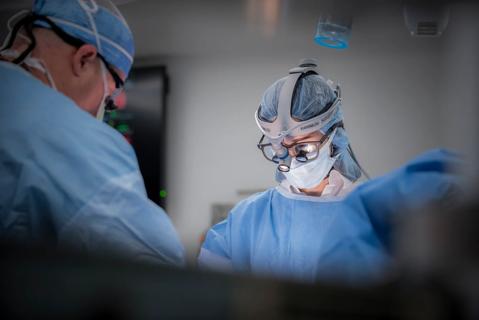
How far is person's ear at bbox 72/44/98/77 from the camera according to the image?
4.09 ft

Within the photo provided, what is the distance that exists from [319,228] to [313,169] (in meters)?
0.23

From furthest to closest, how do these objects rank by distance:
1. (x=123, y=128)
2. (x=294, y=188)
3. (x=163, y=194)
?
(x=123, y=128), (x=163, y=194), (x=294, y=188)

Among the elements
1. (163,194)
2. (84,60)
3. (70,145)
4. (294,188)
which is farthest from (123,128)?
(70,145)

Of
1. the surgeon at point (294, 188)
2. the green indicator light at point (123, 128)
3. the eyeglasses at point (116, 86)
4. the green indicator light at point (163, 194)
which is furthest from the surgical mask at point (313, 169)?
the green indicator light at point (123, 128)

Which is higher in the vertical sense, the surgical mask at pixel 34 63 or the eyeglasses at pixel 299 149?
the surgical mask at pixel 34 63

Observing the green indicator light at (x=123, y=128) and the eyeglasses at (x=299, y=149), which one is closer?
the eyeglasses at (x=299, y=149)

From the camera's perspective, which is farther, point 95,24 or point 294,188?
point 294,188

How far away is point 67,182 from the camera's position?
103 centimetres

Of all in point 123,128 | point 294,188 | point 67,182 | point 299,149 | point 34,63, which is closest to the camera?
point 67,182

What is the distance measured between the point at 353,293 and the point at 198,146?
2.30 m

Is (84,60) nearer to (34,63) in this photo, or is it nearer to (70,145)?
(34,63)

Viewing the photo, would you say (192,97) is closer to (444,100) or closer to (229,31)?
(229,31)

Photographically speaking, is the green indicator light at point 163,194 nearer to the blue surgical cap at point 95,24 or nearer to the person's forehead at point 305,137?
the person's forehead at point 305,137

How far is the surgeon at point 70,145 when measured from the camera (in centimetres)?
101
